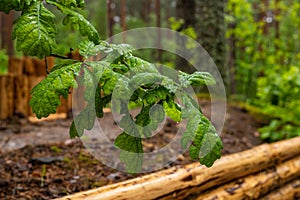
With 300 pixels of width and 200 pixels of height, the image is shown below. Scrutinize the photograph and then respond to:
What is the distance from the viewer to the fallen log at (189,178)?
183 centimetres

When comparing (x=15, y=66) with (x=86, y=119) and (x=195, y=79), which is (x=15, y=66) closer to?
(x=86, y=119)

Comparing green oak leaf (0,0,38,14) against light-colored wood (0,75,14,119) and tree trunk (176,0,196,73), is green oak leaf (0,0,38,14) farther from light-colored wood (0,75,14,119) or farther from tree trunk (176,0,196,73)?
tree trunk (176,0,196,73)

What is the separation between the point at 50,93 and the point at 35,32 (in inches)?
7.6

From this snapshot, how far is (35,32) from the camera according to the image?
1.09 metres

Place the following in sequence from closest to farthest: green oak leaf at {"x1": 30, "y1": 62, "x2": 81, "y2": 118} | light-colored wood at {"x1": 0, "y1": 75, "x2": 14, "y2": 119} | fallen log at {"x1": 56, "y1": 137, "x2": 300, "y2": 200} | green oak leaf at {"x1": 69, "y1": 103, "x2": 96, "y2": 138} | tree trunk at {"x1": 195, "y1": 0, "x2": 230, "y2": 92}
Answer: green oak leaf at {"x1": 30, "y1": 62, "x2": 81, "y2": 118} < green oak leaf at {"x1": 69, "y1": 103, "x2": 96, "y2": 138} < fallen log at {"x1": 56, "y1": 137, "x2": 300, "y2": 200} < light-colored wood at {"x1": 0, "y1": 75, "x2": 14, "y2": 119} < tree trunk at {"x1": 195, "y1": 0, "x2": 230, "y2": 92}

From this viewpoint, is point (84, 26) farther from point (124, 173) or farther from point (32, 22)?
point (124, 173)

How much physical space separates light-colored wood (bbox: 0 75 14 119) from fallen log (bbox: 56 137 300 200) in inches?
117

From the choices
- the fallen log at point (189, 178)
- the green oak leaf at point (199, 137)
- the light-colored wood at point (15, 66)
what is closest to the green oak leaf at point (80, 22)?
the green oak leaf at point (199, 137)

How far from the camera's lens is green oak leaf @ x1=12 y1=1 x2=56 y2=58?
1.07 m

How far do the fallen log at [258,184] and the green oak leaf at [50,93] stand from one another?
4.69 ft

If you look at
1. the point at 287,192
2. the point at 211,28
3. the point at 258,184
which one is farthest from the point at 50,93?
the point at 211,28

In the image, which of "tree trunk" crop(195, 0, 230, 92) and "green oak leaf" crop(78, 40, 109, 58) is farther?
"tree trunk" crop(195, 0, 230, 92)

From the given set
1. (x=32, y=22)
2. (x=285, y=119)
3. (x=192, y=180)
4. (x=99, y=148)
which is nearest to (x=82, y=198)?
(x=192, y=180)

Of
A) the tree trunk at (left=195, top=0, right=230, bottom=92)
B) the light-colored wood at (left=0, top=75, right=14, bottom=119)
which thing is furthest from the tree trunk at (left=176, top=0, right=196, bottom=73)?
the light-colored wood at (left=0, top=75, right=14, bottom=119)
